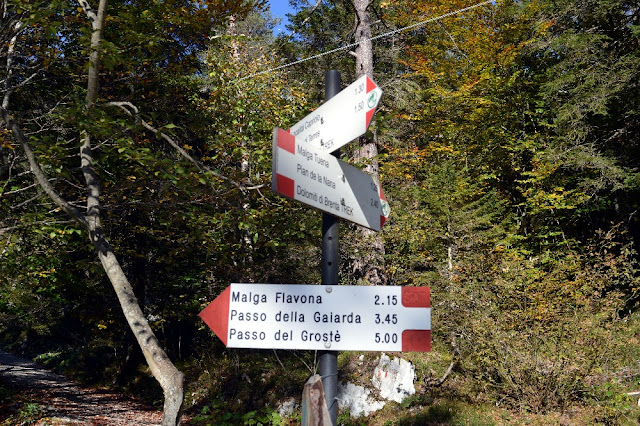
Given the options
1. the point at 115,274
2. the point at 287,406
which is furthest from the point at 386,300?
the point at 287,406

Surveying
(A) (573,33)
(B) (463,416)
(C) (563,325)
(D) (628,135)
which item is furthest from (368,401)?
(A) (573,33)

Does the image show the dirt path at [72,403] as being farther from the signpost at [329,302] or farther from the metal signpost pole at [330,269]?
the metal signpost pole at [330,269]

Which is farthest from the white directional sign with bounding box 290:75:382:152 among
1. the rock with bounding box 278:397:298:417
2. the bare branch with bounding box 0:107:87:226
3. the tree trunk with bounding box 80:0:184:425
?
the rock with bounding box 278:397:298:417

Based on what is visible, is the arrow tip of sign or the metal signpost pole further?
the arrow tip of sign

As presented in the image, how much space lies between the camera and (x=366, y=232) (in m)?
10.7

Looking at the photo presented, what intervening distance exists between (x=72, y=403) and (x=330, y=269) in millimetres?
10462

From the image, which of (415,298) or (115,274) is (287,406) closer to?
(115,274)

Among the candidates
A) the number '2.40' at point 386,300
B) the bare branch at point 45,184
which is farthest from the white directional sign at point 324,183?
the bare branch at point 45,184

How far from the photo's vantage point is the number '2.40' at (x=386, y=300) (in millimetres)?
2715

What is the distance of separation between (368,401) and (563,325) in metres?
3.44

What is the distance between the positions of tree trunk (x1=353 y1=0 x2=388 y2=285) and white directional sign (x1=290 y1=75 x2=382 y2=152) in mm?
7363

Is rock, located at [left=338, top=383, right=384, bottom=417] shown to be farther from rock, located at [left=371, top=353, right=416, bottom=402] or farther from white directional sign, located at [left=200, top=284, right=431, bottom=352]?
white directional sign, located at [left=200, top=284, right=431, bottom=352]

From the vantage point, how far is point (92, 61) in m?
6.25

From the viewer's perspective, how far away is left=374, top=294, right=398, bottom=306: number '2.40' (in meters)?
2.71
